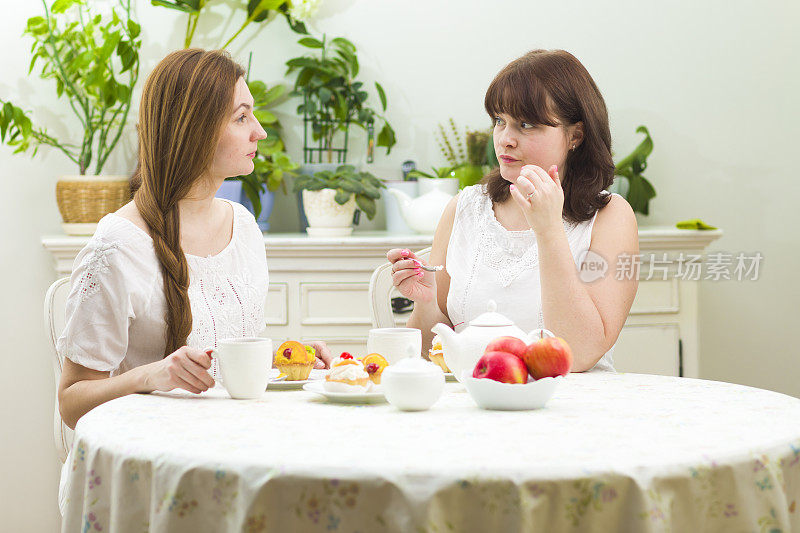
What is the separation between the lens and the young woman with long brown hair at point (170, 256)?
1.69m

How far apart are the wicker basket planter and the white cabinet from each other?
9 centimetres

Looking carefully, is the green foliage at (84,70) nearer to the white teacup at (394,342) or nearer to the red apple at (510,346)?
the white teacup at (394,342)

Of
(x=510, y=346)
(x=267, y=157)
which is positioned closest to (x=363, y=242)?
(x=267, y=157)

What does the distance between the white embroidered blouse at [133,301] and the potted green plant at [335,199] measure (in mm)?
1179

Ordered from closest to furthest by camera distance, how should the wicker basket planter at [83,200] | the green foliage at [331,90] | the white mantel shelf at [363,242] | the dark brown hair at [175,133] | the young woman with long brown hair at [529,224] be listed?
1. the dark brown hair at [175,133]
2. the young woman with long brown hair at [529,224]
3. the white mantel shelf at [363,242]
4. the wicker basket planter at [83,200]
5. the green foliage at [331,90]

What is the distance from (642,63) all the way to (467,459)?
2.83m

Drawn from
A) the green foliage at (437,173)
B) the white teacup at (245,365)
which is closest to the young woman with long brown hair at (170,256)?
the white teacup at (245,365)

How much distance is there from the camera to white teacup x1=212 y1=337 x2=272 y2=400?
1.46 meters

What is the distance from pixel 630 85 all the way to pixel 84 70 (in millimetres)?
2147

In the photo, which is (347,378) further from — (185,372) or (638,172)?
(638,172)

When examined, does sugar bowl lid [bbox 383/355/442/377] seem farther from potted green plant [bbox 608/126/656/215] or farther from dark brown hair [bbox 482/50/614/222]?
potted green plant [bbox 608/126/656/215]

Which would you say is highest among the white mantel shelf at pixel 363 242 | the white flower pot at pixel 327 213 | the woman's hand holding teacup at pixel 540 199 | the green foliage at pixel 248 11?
the green foliage at pixel 248 11

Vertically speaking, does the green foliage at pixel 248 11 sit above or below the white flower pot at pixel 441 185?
above

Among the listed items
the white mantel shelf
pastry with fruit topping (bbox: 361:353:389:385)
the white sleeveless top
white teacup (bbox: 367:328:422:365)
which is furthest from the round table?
the white mantel shelf
